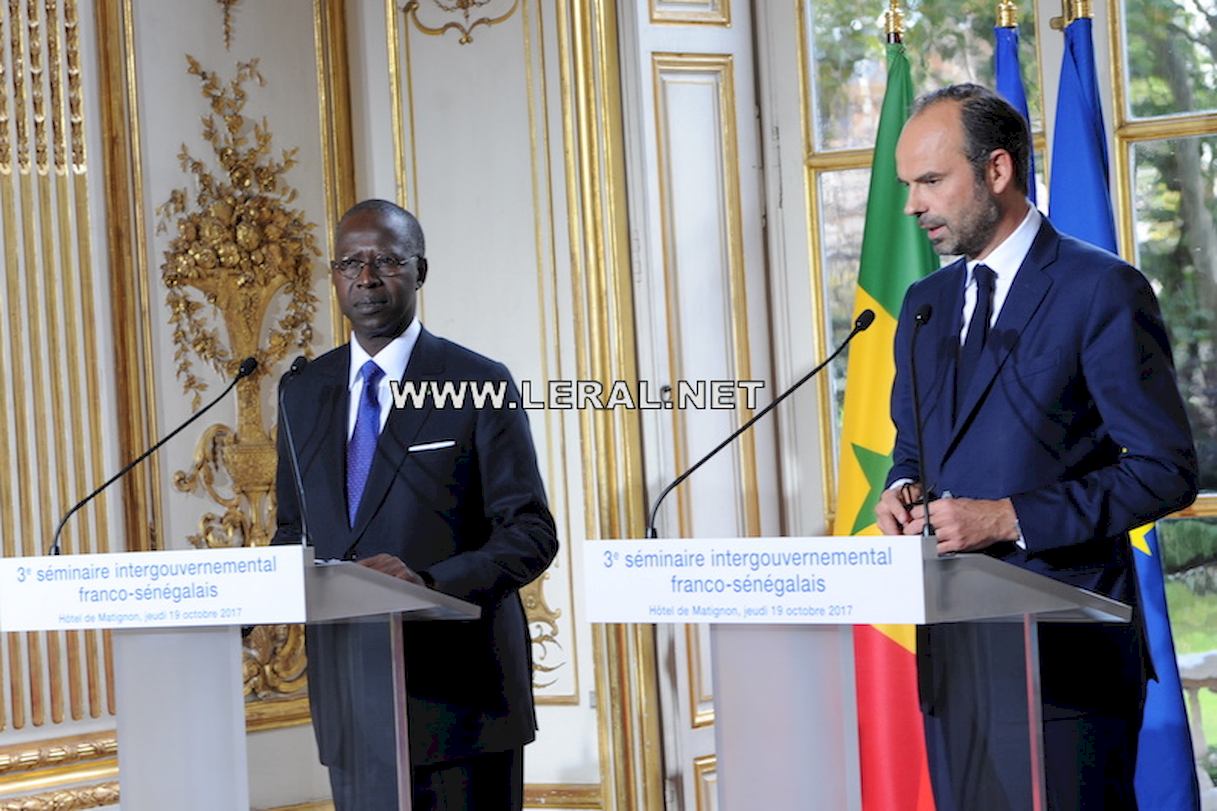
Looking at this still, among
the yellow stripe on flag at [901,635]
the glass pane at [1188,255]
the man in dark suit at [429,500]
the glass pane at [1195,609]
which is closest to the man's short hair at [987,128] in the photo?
the man in dark suit at [429,500]

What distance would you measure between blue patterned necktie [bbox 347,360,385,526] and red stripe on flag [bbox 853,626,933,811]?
1350 mm

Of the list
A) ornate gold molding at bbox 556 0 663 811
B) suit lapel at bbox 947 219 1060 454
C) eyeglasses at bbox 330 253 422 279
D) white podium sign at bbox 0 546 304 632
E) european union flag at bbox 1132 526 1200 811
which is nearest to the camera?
white podium sign at bbox 0 546 304 632

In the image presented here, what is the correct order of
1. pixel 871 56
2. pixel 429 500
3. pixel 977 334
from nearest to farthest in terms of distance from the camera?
pixel 977 334 < pixel 429 500 < pixel 871 56

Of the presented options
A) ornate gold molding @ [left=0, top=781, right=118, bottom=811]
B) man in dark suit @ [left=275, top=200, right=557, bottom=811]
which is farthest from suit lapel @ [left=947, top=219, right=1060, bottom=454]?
ornate gold molding @ [left=0, top=781, right=118, bottom=811]

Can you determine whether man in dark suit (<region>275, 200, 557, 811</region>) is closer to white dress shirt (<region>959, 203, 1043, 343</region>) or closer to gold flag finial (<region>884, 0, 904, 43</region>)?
white dress shirt (<region>959, 203, 1043, 343</region>)

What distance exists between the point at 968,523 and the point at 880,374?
5.40 ft

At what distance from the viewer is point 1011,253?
2346mm

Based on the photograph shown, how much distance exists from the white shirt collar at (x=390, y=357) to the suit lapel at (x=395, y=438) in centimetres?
1

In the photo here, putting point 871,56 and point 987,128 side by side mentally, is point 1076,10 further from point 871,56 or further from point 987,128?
point 987,128

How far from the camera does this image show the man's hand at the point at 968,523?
209cm

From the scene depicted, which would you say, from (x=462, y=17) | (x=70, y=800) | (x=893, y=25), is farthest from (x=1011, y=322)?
(x=70, y=800)

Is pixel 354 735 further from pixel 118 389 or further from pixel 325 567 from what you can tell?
pixel 118 389

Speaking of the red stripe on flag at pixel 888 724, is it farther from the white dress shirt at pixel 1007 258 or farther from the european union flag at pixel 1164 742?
the white dress shirt at pixel 1007 258

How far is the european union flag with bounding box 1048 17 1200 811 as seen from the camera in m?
3.26
